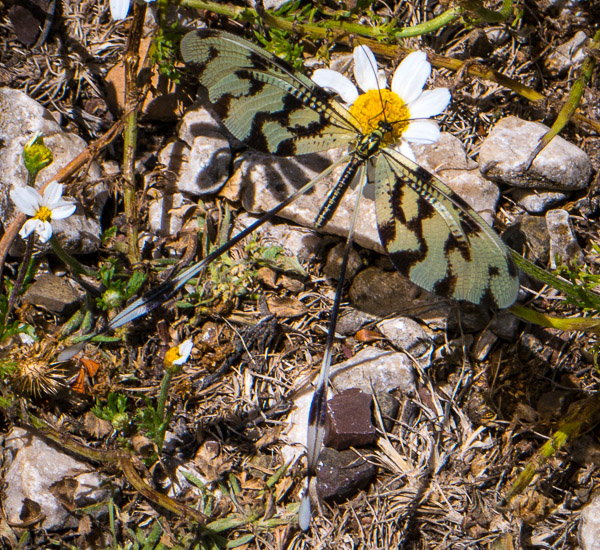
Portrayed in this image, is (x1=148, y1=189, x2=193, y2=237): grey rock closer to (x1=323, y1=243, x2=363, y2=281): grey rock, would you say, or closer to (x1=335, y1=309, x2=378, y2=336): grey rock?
(x1=323, y1=243, x2=363, y2=281): grey rock

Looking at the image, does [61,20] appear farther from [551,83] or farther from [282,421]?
[551,83]

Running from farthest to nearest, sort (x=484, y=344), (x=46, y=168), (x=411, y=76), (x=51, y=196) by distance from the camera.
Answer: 1. (x=46, y=168)
2. (x=484, y=344)
3. (x=411, y=76)
4. (x=51, y=196)

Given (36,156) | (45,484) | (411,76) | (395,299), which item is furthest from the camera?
(395,299)

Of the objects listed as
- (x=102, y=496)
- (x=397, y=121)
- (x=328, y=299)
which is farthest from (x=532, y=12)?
(x=102, y=496)

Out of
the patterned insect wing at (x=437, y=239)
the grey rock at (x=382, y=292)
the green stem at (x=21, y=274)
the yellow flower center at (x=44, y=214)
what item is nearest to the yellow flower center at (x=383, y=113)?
the patterned insect wing at (x=437, y=239)

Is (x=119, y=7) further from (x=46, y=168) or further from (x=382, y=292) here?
(x=382, y=292)

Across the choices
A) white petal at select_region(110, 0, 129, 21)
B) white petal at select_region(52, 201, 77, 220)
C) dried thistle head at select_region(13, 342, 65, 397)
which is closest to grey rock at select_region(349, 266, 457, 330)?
white petal at select_region(52, 201, 77, 220)

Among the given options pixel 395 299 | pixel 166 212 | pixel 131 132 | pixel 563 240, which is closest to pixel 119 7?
pixel 131 132
